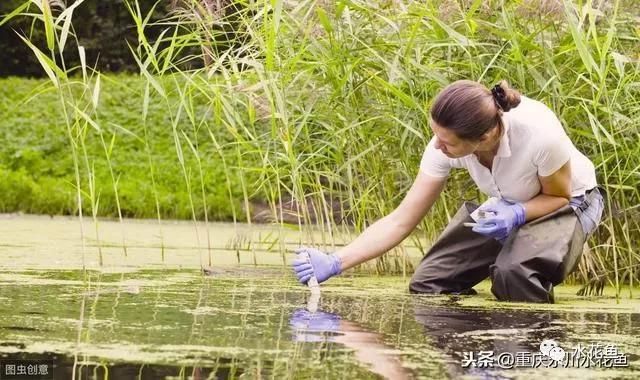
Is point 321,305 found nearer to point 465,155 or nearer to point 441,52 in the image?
point 465,155

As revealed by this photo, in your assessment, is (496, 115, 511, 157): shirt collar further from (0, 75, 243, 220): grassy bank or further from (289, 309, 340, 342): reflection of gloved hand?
(0, 75, 243, 220): grassy bank

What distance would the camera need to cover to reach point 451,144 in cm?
343

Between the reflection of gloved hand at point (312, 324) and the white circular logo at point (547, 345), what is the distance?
0.49m

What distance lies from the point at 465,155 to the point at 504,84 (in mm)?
235

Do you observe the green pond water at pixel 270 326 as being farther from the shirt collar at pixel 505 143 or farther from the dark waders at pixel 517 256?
the shirt collar at pixel 505 143

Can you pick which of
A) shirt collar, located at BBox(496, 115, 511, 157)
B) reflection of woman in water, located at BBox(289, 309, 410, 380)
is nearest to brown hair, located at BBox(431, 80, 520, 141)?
shirt collar, located at BBox(496, 115, 511, 157)

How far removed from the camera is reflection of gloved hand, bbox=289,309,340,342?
2.74 meters

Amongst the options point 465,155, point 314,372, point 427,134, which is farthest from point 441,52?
point 314,372

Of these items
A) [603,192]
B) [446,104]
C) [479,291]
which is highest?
[446,104]

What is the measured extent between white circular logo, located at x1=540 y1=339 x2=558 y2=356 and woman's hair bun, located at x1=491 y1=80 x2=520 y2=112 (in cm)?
92

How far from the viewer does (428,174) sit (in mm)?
3770

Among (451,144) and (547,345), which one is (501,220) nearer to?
(451,144)

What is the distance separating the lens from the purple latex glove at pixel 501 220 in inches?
146

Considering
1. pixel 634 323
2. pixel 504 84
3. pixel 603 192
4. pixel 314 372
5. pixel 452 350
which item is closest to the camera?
pixel 314 372
